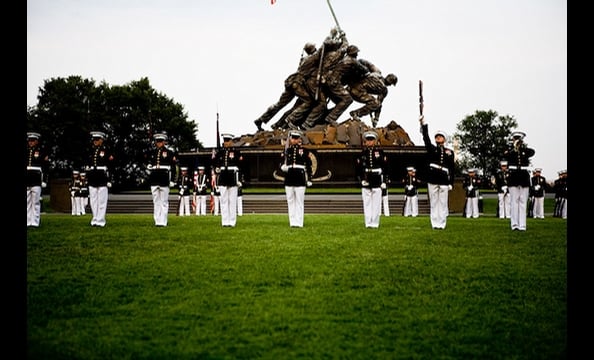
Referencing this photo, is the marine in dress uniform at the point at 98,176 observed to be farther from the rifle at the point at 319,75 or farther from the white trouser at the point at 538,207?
the rifle at the point at 319,75

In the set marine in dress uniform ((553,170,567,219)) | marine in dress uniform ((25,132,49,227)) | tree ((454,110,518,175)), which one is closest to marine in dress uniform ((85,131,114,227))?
marine in dress uniform ((25,132,49,227))

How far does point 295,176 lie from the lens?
2070cm

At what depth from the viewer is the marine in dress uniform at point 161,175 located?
801 inches

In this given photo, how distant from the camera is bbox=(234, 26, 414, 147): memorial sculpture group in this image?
61.3m

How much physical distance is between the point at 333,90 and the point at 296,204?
1693 inches

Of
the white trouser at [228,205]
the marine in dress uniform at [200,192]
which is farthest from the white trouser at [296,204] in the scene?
the marine in dress uniform at [200,192]

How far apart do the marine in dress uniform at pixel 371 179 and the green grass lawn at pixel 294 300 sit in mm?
5027

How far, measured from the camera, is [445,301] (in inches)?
352

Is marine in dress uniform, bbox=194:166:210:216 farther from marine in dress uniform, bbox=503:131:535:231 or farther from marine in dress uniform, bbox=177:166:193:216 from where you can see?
marine in dress uniform, bbox=503:131:535:231

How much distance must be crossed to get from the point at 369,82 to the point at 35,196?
4668 centimetres

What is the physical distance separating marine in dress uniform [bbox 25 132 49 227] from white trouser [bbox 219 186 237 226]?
219 inches
